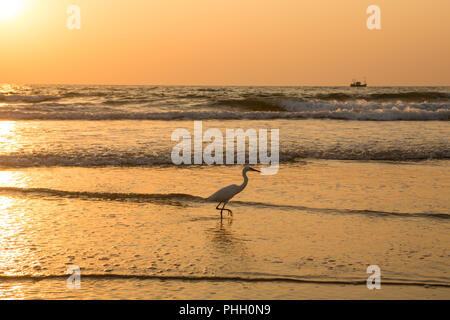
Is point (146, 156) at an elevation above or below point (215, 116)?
below

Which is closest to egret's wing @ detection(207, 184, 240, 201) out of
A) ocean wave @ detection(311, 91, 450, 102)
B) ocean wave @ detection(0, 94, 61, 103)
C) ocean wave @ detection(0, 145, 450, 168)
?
ocean wave @ detection(0, 145, 450, 168)

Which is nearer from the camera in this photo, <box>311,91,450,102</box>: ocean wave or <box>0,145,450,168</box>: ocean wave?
<box>0,145,450,168</box>: ocean wave

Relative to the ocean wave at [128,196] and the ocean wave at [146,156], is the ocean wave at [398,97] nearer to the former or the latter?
the ocean wave at [146,156]

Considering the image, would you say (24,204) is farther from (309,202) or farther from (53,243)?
(309,202)

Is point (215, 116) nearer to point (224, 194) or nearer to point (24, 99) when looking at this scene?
point (224, 194)

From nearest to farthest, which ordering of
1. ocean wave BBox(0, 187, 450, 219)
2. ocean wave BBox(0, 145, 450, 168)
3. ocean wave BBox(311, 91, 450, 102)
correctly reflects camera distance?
ocean wave BBox(0, 187, 450, 219)
ocean wave BBox(0, 145, 450, 168)
ocean wave BBox(311, 91, 450, 102)

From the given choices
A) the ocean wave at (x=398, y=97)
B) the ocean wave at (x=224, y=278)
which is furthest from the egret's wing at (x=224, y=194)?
the ocean wave at (x=398, y=97)

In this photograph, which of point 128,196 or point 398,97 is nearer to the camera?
point 128,196

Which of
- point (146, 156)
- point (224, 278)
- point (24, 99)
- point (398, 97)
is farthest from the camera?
point (398, 97)

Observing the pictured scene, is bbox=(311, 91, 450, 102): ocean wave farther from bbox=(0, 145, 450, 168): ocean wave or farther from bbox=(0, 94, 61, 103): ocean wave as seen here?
bbox=(0, 145, 450, 168): ocean wave

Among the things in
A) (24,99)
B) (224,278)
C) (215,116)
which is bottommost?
(224,278)

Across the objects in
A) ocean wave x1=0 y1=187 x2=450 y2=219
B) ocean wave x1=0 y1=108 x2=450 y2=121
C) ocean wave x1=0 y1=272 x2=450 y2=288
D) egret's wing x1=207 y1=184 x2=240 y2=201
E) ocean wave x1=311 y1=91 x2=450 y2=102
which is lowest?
ocean wave x1=0 y1=272 x2=450 y2=288

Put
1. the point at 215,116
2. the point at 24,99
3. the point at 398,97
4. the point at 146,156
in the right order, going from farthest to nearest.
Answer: the point at 398,97
the point at 24,99
the point at 215,116
the point at 146,156

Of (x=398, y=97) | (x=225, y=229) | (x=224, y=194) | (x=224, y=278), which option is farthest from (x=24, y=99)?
A: (x=224, y=278)
